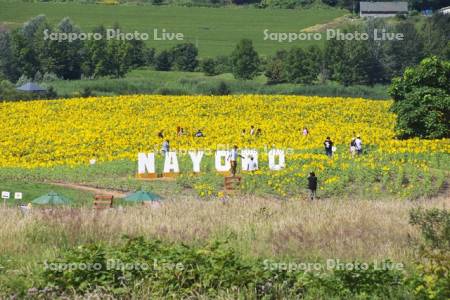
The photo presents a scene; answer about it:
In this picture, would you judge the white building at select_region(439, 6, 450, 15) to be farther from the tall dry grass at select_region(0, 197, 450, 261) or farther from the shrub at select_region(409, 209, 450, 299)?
the shrub at select_region(409, 209, 450, 299)

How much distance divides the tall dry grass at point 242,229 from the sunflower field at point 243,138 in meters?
15.8

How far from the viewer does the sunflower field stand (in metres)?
35.9

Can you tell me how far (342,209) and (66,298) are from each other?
8.36 metres

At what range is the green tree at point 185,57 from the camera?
111688 mm

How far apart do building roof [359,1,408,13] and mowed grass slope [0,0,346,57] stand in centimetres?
397

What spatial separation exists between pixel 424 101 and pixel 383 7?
3934 inches

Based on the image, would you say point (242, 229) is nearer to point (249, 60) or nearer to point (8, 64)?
point (249, 60)

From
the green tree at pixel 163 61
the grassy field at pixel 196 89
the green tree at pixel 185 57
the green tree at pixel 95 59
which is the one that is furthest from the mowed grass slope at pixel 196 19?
the grassy field at pixel 196 89

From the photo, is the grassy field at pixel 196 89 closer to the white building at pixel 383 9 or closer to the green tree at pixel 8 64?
the green tree at pixel 8 64

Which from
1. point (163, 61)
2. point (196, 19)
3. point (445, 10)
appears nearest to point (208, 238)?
point (163, 61)

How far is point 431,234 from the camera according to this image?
45.2 ft

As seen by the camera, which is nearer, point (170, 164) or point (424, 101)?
point (170, 164)

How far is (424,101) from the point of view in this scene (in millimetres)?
48281

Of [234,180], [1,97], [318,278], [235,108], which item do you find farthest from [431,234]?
[1,97]
